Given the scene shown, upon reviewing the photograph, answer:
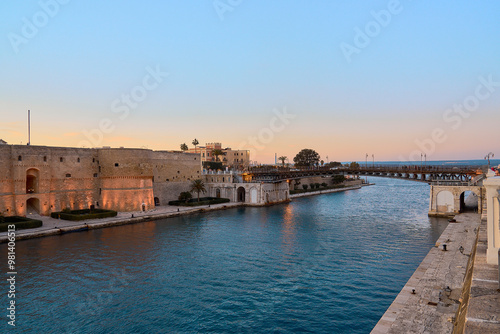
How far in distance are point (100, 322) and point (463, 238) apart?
3061 cm

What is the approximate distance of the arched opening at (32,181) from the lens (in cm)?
4697

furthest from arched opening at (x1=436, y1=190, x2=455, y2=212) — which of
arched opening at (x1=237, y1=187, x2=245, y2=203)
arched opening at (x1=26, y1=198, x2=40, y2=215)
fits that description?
arched opening at (x1=26, y1=198, x2=40, y2=215)

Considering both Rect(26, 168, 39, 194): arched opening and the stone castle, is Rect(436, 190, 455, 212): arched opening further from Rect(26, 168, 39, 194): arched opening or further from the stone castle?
Rect(26, 168, 39, 194): arched opening

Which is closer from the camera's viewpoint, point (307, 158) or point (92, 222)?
point (92, 222)

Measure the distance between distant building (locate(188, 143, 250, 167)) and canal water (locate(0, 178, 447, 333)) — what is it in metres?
88.0

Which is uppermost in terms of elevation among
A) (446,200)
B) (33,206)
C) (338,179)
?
(338,179)

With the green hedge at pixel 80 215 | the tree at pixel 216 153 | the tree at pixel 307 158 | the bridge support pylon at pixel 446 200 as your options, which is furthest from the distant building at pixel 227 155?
the bridge support pylon at pixel 446 200

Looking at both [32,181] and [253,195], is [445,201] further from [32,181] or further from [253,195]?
[32,181]

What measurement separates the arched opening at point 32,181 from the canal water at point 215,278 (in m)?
13.9

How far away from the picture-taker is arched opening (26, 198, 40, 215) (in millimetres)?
47219

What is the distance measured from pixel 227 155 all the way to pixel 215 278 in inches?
4442

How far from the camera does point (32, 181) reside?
158 feet

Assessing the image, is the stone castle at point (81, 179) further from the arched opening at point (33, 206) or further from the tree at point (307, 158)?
the tree at point (307, 158)

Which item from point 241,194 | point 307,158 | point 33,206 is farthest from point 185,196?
point 307,158
